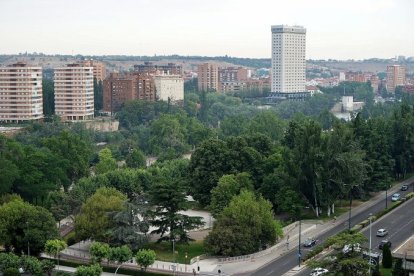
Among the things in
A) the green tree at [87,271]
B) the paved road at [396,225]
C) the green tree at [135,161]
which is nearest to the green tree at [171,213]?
the green tree at [87,271]

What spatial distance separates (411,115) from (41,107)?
53764mm

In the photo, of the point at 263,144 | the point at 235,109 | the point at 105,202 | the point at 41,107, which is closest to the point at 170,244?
the point at 105,202

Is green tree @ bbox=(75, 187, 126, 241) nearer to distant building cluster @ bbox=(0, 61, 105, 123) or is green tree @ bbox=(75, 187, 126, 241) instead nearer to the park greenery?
the park greenery

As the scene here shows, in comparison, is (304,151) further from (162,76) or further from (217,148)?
(162,76)

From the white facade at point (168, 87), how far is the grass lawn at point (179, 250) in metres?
84.2

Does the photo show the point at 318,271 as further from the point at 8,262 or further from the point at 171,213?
the point at 8,262

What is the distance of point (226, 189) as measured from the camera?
5147cm

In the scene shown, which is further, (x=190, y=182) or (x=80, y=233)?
(x=190, y=182)

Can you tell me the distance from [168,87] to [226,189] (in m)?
83.2

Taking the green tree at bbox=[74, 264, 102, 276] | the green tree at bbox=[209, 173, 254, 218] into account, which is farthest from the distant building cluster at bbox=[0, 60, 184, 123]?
the green tree at bbox=[74, 264, 102, 276]

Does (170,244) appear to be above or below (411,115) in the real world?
below

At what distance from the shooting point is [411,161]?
6875cm

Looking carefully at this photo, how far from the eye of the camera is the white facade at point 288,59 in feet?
573

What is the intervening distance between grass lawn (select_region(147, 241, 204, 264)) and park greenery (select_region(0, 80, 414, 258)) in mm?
692
